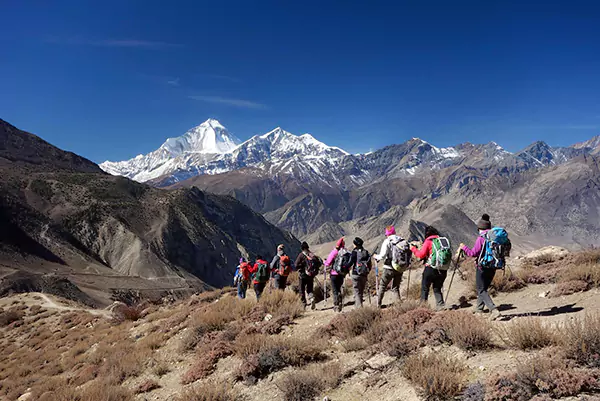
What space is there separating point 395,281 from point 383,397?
519 cm

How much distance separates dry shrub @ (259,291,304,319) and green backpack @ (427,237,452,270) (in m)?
4.16

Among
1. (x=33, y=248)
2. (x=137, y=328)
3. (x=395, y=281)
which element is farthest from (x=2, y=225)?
(x=395, y=281)

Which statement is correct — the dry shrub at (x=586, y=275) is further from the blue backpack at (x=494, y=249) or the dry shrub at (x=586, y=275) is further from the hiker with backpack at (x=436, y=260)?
the hiker with backpack at (x=436, y=260)

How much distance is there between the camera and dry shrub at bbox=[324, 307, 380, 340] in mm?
8297

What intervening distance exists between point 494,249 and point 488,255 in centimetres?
18

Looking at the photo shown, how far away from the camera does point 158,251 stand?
88750 mm

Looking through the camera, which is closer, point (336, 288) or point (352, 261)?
point (352, 261)

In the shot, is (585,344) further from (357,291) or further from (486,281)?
(357,291)

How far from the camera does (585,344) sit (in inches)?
195

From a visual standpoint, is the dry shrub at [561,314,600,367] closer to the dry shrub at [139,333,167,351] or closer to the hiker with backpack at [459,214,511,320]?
the hiker with backpack at [459,214,511,320]

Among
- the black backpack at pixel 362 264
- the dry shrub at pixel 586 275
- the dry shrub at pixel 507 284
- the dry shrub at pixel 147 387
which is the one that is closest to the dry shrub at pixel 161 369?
the dry shrub at pixel 147 387

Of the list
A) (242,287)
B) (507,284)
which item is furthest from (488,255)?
(242,287)

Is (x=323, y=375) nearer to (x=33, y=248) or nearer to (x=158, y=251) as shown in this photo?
(x=33, y=248)

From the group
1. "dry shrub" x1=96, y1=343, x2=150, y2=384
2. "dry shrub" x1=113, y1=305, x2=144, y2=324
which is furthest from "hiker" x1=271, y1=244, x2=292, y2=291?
"dry shrub" x1=113, y1=305, x2=144, y2=324
